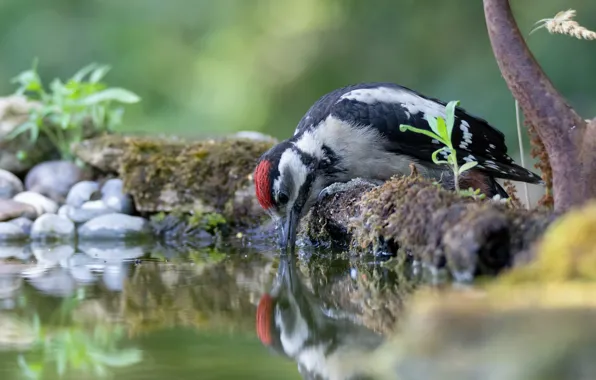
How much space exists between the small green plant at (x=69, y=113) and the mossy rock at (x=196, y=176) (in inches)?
27.8

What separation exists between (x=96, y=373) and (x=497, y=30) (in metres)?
2.39

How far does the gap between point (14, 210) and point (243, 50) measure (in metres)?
4.86

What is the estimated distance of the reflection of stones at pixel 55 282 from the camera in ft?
11.2

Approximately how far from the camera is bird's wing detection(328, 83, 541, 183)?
15.0 ft

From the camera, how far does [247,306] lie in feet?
10.2

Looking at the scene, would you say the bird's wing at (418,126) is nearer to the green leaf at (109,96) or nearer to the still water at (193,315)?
the still water at (193,315)

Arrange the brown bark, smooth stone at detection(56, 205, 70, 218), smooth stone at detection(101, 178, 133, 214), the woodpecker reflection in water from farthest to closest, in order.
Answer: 1. smooth stone at detection(56, 205, 70, 218)
2. smooth stone at detection(101, 178, 133, 214)
3. the brown bark
4. the woodpecker reflection in water

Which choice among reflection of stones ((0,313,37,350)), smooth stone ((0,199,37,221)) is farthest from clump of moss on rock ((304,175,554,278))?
smooth stone ((0,199,37,221))

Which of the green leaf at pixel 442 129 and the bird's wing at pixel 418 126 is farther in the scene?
the bird's wing at pixel 418 126

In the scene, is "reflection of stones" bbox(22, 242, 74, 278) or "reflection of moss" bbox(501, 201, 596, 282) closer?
"reflection of moss" bbox(501, 201, 596, 282)

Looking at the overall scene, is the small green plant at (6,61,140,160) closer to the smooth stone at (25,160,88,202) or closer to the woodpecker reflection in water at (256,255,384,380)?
the smooth stone at (25,160,88,202)

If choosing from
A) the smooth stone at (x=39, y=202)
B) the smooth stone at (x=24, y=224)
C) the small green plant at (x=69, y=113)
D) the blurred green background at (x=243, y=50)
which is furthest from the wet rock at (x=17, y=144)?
the blurred green background at (x=243, y=50)

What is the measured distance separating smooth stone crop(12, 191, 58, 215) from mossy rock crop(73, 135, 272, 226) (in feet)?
1.95

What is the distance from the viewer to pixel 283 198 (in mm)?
4438
